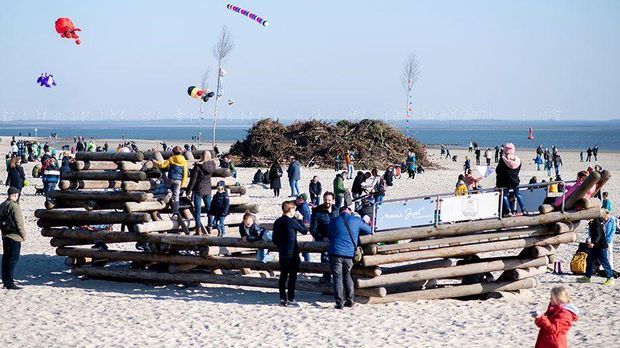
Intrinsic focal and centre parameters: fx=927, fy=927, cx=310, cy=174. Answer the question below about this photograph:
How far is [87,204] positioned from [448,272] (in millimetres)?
7105

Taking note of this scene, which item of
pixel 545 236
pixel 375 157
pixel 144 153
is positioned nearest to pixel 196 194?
pixel 144 153

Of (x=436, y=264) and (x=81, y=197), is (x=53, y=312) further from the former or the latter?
(x=436, y=264)

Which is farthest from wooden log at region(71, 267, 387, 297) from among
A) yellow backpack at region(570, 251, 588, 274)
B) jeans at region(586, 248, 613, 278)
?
yellow backpack at region(570, 251, 588, 274)

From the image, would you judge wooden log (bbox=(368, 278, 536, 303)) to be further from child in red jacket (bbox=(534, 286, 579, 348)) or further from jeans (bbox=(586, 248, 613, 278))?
child in red jacket (bbox=(534, 286, 579, 348))

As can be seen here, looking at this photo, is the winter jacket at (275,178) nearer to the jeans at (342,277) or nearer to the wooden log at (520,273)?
the wooden log at (520,273)

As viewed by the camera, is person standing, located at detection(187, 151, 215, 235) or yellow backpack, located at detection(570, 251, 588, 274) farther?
yellow backpack, located at detection(570, 251, 588, 274)

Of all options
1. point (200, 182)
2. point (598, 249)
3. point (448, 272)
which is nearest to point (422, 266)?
point (448, 272)

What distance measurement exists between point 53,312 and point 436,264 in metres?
6.45

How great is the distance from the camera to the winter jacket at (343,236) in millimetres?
14492

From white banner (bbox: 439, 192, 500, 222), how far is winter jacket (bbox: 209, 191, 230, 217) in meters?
4.33

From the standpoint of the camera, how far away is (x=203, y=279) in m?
16.9

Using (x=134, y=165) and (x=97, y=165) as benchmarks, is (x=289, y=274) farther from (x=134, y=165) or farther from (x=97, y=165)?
(x=97, y=165)

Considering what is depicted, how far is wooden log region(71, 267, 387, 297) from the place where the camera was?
15742 mm

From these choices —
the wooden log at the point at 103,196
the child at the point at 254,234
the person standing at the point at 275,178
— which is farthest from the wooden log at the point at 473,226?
the person standing at the point at 275,178
